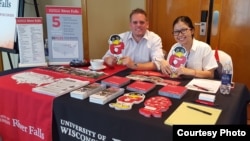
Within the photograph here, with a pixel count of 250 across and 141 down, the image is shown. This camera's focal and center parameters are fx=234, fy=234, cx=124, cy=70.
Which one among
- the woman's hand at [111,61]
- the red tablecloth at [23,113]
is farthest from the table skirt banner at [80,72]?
the red tablecloth at [23,113]

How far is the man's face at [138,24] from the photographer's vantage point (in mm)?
2080

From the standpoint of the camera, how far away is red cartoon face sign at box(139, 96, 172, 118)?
1.03m

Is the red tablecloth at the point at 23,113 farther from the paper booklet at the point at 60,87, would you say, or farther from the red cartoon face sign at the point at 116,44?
the red cartoon face sign at the point at 116,44

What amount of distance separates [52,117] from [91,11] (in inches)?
57.5

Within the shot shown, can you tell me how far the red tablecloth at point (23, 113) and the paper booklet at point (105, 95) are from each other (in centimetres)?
23

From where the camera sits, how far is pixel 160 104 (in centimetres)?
113

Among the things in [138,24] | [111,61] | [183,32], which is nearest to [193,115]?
[183,32]

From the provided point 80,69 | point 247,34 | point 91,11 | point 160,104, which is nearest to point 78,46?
point 80,69

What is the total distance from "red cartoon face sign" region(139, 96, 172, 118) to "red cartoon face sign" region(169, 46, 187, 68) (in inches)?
17.1

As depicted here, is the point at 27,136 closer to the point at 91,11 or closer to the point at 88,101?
the point at 88,101

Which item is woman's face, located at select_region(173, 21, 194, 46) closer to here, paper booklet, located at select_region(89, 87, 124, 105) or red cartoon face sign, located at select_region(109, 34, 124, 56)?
red cartoon face sign, located at select_region(109, 34, 124, 56)

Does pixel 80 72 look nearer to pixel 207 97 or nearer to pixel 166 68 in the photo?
pixel 166 68

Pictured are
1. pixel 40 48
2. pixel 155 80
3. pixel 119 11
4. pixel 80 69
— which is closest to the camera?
pixel 155 80

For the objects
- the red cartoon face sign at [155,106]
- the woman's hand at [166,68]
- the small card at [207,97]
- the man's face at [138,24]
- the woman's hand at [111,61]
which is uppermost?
the man's face at [138,24]
